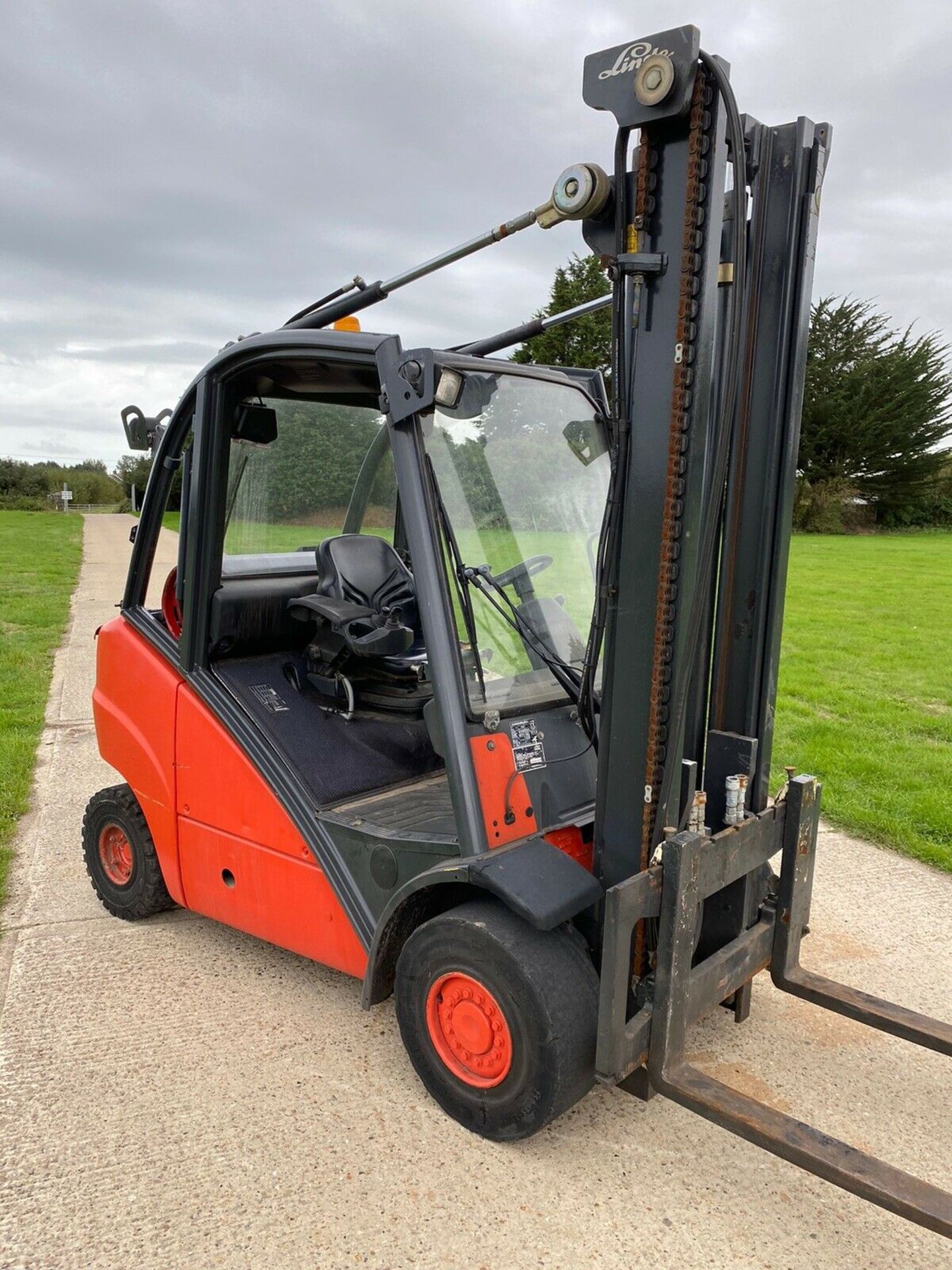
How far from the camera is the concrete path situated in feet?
7.82

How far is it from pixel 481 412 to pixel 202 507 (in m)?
1.09

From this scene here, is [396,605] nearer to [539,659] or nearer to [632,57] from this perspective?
[539,659]

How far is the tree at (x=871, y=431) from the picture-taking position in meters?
36.3

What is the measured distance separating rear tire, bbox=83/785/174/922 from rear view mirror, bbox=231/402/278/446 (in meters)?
1.55

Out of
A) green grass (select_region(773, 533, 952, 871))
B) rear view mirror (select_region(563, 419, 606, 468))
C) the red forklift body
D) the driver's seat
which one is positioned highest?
rear view mirror (select_region(563, 419, 606, 468))

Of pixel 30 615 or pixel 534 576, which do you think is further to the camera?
pixel 30 615

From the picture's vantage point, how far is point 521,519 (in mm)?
3121

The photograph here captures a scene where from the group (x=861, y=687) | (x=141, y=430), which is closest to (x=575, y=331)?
(x=861, y=687)

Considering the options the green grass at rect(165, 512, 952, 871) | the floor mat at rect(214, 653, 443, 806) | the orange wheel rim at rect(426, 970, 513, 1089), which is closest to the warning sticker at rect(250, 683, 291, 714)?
the floor mat at rect(214, 653, 443, 806)

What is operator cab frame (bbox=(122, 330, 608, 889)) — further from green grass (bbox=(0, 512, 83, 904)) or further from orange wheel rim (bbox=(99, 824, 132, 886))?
green grass (bbox=(0, 512, 83, 904))

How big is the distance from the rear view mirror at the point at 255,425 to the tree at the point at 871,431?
3406 cm

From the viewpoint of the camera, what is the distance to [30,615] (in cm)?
1309

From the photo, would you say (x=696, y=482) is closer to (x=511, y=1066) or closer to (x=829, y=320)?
(x=511, y=1066)

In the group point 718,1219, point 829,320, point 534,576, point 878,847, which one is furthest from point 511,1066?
point 829,320
